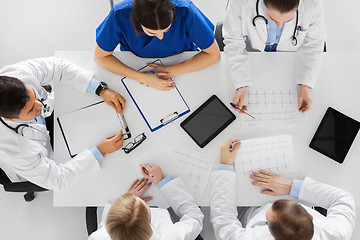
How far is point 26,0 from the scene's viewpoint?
2328 millimetres

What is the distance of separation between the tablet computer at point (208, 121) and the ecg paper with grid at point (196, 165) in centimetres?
6

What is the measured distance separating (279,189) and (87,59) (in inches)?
44.2

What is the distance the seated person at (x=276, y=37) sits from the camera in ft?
4.50

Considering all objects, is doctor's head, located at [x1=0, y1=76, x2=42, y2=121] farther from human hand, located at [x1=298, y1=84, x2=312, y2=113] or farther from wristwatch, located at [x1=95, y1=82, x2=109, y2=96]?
human hand, located at [x1=298, y1=84, x2=312, y2=113]

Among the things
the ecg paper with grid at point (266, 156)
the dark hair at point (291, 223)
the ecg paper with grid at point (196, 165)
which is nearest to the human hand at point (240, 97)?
the ecg paper with grid at point (266, 156)

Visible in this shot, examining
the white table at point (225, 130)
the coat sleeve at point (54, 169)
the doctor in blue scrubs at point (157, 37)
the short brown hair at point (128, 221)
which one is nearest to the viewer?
the short brown hair at point (128, 221)

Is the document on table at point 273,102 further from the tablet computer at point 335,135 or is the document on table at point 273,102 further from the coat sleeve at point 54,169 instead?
Result: the coat sleeve at point 54,169

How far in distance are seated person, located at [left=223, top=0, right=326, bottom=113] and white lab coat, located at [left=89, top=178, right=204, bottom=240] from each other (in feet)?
1.62

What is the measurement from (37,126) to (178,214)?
0.79 meters

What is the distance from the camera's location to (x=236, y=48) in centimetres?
148

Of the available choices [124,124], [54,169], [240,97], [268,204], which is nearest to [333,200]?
[268,204]

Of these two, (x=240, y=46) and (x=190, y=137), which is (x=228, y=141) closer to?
(x=190, y=137)

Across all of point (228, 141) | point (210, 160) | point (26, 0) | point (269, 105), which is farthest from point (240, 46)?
point (26, 0)

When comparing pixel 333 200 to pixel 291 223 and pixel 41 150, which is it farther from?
pixel 41 150
